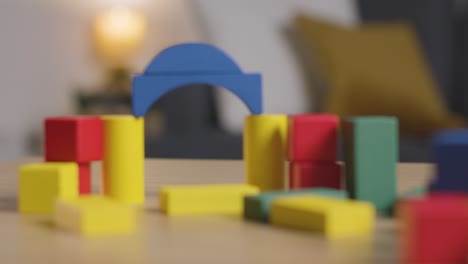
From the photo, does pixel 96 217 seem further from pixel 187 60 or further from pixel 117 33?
pixel 117 33

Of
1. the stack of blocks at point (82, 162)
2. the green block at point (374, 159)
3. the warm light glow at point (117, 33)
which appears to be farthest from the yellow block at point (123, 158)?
the warm light glow at point (117, 33)

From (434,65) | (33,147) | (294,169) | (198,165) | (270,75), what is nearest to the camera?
(294,169)

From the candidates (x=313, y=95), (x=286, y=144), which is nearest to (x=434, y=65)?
(x=313, y=95)

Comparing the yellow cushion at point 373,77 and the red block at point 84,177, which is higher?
the yellow cushion at point 373,77

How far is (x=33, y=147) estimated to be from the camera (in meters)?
3.47

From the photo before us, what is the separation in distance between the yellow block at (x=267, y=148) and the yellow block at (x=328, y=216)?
0.59 feet

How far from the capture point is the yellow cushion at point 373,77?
2.35m

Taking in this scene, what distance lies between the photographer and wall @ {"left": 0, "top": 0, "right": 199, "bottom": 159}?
3.40 metres

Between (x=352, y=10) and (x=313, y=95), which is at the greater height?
(x=352, y=10)

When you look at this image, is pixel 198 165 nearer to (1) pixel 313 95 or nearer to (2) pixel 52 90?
(1) pixel 313 95

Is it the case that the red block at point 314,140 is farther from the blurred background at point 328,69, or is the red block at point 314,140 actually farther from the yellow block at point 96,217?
the blurred background at point 328,69

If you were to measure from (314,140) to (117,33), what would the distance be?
2.84m

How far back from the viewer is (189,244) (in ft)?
2.11

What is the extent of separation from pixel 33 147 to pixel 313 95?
155 centimetres
